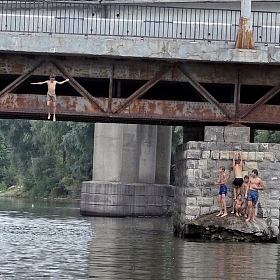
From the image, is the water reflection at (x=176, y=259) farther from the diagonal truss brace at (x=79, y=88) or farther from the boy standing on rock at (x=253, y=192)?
the diagonal truss brace at (x=79, y=88)

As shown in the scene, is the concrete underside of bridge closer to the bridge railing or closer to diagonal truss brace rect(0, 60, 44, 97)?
diagonal truss brace rect(0, 60, 44, 97)

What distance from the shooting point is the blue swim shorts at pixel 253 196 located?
96.7 feet

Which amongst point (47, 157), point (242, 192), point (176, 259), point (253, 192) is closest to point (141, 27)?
point (242, 192)

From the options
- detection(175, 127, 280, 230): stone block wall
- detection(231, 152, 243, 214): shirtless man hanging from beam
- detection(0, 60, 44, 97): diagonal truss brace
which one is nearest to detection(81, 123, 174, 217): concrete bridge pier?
detection(0, 60, 44, 97): diagonal truss brace

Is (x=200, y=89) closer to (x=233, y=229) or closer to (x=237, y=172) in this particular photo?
(x=237, y=172)

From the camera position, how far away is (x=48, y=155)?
90188mm

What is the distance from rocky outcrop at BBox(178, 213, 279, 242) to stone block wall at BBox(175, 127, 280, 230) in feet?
0.99

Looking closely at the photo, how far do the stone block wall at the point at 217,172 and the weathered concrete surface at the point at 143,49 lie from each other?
2372mm

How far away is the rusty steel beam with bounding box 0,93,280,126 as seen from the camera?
1233 inches

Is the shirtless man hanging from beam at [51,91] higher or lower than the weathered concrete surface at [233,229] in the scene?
higher

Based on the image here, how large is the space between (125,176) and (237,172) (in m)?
24.7

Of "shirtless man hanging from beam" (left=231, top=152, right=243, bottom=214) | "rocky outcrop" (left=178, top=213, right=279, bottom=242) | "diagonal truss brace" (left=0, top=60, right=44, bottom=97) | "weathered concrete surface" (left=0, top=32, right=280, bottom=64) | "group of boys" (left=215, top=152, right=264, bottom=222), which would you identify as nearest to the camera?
"rocky outcrop" (left=178, top=213, right=279, bottom=242)

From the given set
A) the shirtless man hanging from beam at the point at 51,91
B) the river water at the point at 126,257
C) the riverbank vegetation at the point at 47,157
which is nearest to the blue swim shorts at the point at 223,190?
the river water at the point at 126,257

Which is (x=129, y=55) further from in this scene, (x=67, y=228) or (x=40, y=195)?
(x=40, y=195)
